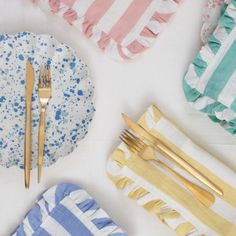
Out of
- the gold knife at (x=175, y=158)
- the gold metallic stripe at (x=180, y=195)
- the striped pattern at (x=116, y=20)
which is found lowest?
the gold metallic stripe at (x=180, y=195)

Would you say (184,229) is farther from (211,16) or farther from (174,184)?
(211,16)

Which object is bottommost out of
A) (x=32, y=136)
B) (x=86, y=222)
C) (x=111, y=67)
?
(x=86, y=222)

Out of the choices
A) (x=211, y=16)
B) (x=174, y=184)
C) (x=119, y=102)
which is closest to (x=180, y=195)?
(x=174, y=184)

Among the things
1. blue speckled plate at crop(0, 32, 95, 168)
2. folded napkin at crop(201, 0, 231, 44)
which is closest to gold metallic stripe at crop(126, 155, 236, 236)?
blue speckled plate at crop(0, 32, 95, 168)

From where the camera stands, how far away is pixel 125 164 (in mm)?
876

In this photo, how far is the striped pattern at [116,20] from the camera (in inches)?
34.6

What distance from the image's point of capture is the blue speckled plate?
0.87 meters

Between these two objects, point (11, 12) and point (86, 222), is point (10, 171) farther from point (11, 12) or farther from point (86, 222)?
point (11, 12)

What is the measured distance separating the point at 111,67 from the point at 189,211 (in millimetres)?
267

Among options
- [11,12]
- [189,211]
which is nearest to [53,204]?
[189,211]

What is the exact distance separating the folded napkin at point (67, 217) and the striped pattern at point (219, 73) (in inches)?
9.2

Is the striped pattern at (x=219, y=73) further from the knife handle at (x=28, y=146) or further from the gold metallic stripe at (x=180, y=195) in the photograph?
the knife handle at (x=28, y=146)

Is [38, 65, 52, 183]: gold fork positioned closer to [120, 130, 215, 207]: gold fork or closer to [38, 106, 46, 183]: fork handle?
[38, 106, 46, 183]: fork handle

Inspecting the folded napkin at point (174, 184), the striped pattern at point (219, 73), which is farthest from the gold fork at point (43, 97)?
the striped pattern at point (219, 73)
